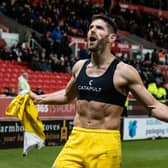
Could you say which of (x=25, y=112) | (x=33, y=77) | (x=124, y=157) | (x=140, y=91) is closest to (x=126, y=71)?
(x=140, y=91)

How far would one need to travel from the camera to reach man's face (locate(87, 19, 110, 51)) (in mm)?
5145

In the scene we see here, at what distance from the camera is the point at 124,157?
13.5 metres

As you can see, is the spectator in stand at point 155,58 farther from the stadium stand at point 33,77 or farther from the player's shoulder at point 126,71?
the player's shoulder at point 126,71

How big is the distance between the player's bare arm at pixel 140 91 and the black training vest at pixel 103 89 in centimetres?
12

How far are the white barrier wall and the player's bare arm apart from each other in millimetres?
11739

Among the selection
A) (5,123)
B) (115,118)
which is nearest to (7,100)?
(5,123)

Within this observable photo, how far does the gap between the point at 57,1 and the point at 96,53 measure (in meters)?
25.4

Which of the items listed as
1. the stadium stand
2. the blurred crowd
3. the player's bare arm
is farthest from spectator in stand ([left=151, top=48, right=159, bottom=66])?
the player's bare arm

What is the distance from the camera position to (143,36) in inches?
1368

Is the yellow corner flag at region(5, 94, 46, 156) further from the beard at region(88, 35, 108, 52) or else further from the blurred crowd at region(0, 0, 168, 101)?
the blurred crowd at region(0, 0, 168, 101)

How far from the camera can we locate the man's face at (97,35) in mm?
5145

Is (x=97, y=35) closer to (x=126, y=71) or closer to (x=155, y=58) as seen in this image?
(x=126, y=71)

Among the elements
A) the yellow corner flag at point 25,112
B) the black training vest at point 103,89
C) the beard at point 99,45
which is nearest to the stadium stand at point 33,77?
the yellow corner flag at point 25,112

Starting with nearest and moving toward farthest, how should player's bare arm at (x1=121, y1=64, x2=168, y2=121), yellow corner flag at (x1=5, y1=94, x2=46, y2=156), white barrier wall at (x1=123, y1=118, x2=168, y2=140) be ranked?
player's bare arm at (x1=121, y1=64, x2=168, y2=121) → yellow corner flag at (x1=5, y1=94, x2=46, y2=156) → white barrier wall at (x1=123, y1=118, x2=168, y2=140)
